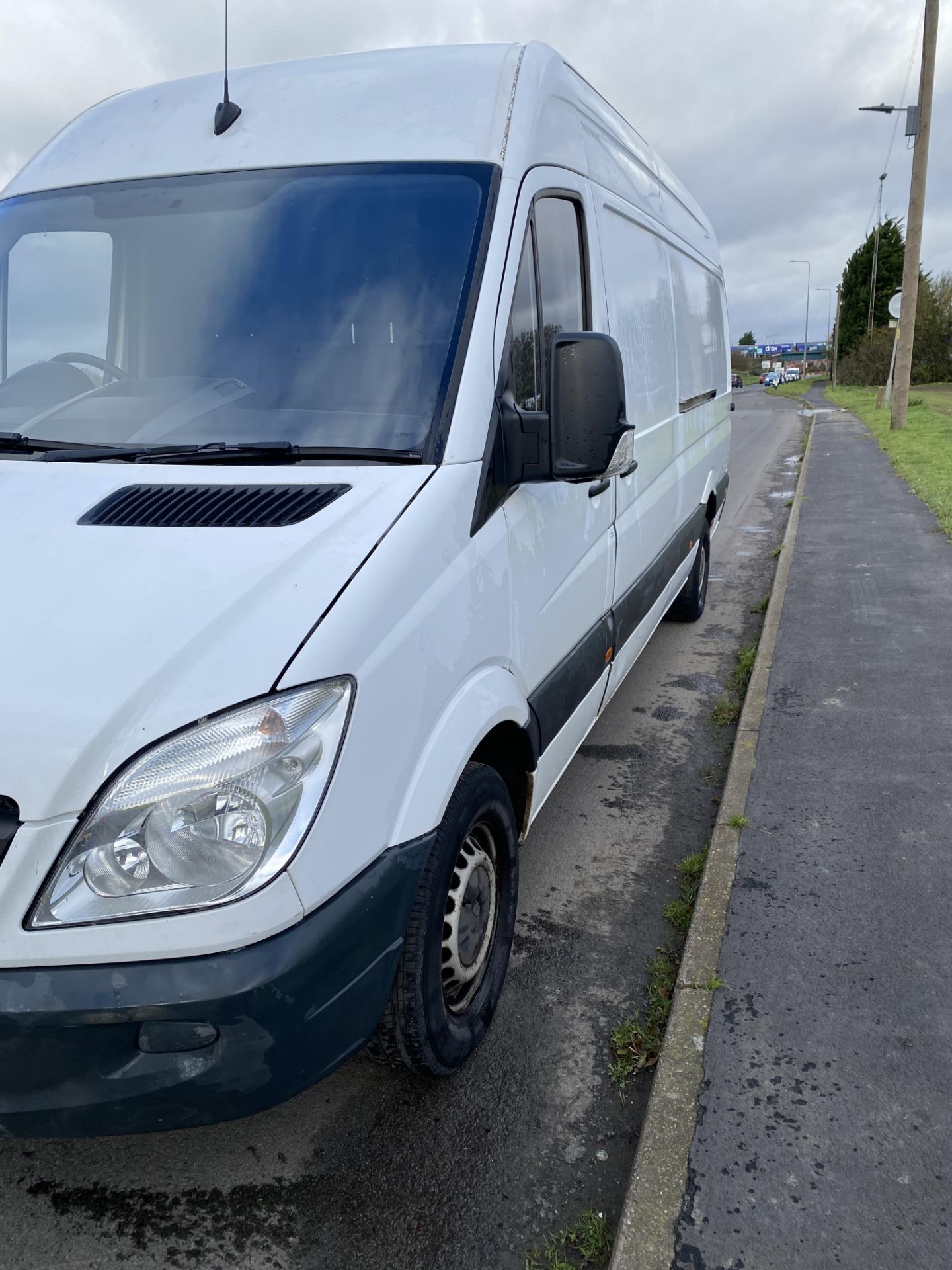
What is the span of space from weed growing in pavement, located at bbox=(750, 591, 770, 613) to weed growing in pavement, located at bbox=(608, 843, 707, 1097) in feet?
14.2

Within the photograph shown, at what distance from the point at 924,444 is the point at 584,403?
17797 millimetres

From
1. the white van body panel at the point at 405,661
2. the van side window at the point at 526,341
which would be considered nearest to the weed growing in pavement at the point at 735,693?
the van side window at the point at 526,341

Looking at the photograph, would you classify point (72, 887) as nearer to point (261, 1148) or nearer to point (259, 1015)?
point (259, 1015)

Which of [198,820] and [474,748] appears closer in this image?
[198,820]

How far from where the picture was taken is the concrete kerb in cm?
210

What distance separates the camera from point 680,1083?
2537 millimetres

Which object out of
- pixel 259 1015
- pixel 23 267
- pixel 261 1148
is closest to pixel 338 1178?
pixel 261 1148

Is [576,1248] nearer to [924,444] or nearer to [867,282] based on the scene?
[924,444]

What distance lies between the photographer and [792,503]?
12477 millimetres

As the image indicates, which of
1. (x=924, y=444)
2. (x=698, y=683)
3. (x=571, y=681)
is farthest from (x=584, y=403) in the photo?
(x=924, y=444)

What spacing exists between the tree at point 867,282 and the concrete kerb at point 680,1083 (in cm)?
6133

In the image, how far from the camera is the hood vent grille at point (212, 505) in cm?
223

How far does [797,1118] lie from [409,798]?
130 centimetres

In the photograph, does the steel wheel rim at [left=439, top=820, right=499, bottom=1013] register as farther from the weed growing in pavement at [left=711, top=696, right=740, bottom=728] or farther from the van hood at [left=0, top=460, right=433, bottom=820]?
the weed growing in pavement at [left=711, top=696, right=740, bottom=728]
